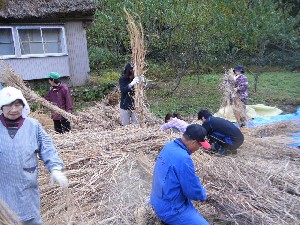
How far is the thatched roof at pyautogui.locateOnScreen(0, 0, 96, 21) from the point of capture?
8875 mm

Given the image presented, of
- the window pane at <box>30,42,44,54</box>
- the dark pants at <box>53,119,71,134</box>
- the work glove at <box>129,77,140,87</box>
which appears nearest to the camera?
the work glove at <box>129,77,140,87</box>

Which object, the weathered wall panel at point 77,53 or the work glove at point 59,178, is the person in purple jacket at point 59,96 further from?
the weathered wall panel at point 77,53

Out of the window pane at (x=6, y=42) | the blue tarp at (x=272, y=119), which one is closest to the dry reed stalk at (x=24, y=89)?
the blue tarp at (x=272, y=119)

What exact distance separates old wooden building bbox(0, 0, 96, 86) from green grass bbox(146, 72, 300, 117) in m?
2.59

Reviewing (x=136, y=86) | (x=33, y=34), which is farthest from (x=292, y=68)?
(x=136, y=86)

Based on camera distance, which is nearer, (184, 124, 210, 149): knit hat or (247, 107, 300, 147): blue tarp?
(184, 124, 210, 149): knit hat

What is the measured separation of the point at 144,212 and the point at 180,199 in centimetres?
52

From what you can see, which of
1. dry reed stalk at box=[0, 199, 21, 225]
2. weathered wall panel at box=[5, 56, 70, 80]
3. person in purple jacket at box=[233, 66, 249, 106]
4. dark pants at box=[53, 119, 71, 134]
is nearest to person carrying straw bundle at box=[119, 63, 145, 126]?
dark pants at box=[53, 119, 71, 134]

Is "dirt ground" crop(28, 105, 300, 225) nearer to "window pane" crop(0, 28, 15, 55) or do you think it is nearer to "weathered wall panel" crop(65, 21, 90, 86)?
"window pane" crop(0, 28, 15, 55)

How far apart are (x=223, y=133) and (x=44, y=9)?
6.66 metres

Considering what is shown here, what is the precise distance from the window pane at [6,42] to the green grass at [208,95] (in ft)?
13.6

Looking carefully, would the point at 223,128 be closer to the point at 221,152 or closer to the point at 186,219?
the point at 221,152

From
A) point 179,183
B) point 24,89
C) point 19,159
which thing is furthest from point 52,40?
point 179,183

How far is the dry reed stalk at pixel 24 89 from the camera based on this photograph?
522 cm
